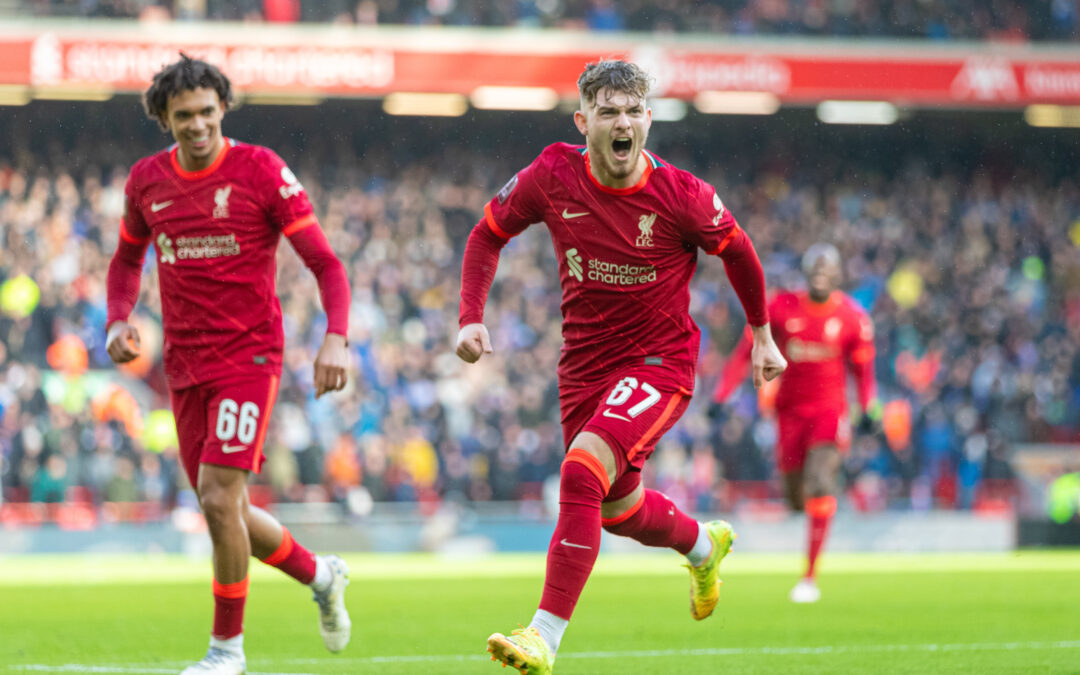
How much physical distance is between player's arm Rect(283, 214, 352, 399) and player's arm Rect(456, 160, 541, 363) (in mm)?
470

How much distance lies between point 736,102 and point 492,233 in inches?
855

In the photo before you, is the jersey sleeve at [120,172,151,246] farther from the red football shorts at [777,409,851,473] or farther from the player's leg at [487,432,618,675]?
the red football shorts at [777,409,851,473]

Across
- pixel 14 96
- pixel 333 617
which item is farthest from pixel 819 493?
pixel 14 96

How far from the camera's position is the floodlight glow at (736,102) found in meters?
25.9

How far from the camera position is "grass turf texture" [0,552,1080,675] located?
21.6 feet

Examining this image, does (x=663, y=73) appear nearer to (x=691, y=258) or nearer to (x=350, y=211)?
(x=350, y=211)

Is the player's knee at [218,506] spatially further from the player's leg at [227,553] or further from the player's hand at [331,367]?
the player's hand at [331,367]

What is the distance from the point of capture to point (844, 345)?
11.0 m

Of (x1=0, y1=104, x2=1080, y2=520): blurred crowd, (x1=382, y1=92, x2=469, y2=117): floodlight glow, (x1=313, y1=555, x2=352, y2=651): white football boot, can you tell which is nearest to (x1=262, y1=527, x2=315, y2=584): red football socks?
(x1=313, y1=555, x2=352, y2=651): white football boot

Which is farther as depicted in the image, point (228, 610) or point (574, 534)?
point (228, 610)

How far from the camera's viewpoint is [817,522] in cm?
1052

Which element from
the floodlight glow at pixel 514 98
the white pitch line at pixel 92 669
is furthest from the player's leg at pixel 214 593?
the floodlight glow at pixel 514 98

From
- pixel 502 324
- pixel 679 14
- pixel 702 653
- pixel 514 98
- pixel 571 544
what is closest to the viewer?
pixel 571 544

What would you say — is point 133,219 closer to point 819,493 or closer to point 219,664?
point 219,664
